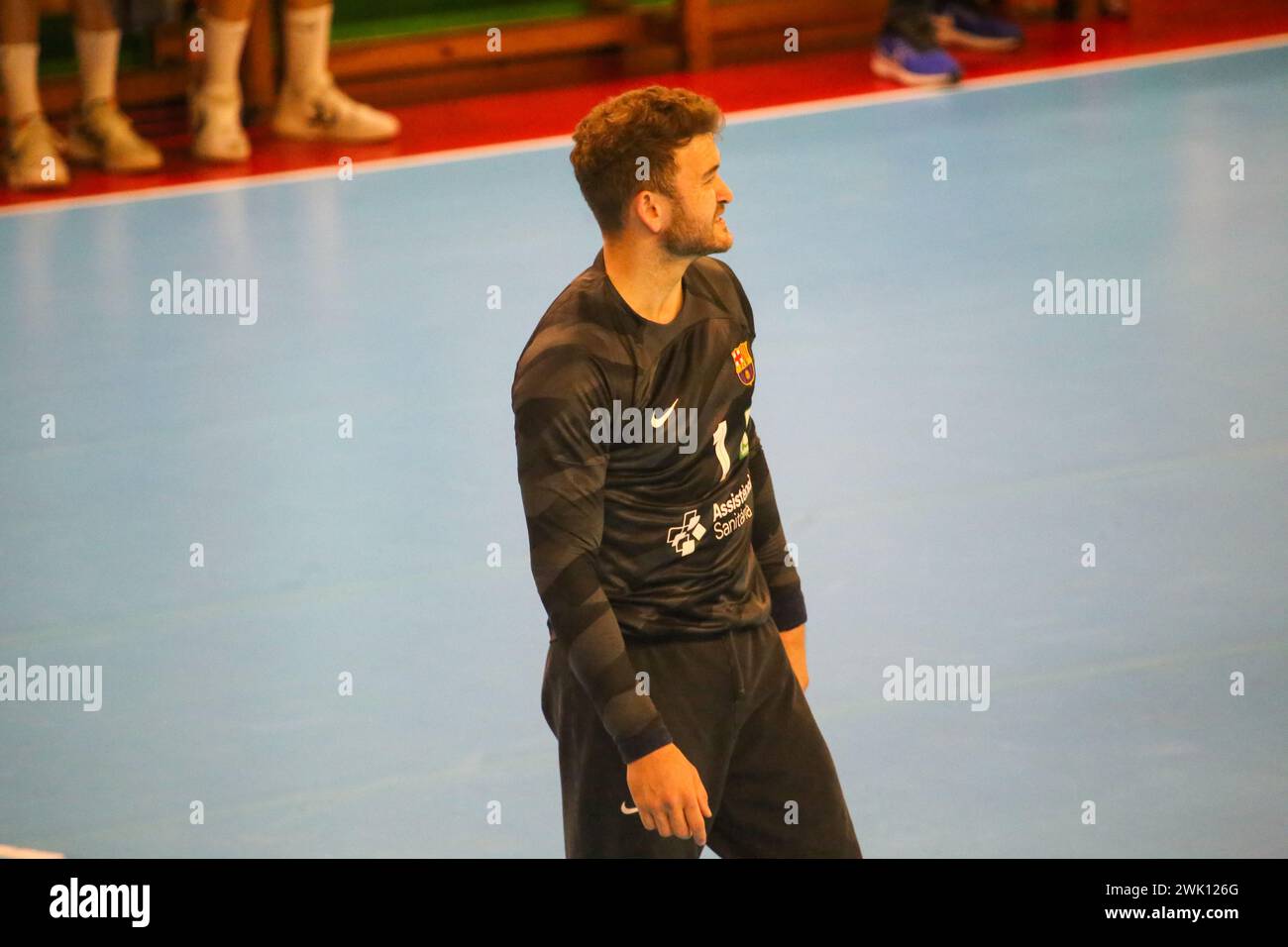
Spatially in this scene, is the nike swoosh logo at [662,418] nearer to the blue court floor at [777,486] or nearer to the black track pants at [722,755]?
the black track pants at [722,755]

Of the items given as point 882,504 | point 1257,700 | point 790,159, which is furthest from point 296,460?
point 790,159

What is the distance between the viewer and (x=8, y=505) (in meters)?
5.92

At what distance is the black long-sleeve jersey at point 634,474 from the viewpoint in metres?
2.88

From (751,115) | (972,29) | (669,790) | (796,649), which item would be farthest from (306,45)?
(669,790)

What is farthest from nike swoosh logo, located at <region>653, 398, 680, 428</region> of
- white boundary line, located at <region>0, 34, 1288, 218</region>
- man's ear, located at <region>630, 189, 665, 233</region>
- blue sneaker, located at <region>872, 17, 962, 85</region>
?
blue sneaker, located at <region>872, 17, 962, 85</region>

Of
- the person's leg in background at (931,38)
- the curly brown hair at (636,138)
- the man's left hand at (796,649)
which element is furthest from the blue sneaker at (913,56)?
the curly brown hair at (636,138)

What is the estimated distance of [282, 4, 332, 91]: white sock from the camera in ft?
31.7

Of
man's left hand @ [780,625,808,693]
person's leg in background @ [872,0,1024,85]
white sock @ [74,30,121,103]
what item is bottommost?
man's left hand @ [780,625,808,693]

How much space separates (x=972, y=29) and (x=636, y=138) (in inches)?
342

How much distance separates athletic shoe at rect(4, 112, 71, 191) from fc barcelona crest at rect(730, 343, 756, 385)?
6.86m

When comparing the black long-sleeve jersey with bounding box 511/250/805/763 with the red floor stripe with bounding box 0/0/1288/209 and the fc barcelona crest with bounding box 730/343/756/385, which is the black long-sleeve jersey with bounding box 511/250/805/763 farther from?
the red floor stripe with bounding box 0/0/1288/209
